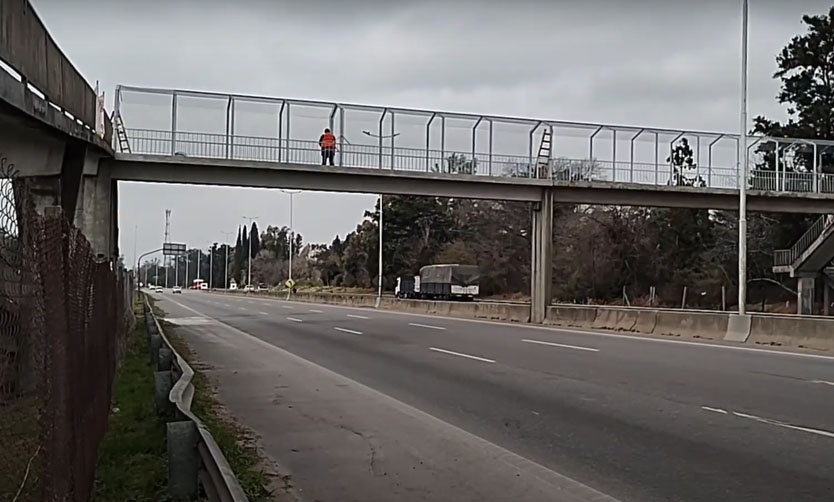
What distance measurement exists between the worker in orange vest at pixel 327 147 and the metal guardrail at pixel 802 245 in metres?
30.3

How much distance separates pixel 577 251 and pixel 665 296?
896 centimetres

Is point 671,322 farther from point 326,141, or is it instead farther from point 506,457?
point 506,457

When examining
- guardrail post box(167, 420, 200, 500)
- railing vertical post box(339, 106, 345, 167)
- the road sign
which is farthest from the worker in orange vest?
the road sign

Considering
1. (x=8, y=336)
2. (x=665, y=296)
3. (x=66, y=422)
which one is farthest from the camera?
(x=665, y=296)

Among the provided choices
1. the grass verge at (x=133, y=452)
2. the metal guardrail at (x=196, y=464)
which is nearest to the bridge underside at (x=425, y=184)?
the grass verge at (x=133, y=452)

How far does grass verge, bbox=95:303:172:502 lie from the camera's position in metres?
7.54

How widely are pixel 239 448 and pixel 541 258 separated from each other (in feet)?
94.0

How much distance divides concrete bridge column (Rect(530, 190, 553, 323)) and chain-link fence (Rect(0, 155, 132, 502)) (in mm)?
30459

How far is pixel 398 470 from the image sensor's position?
→ 8.45 m

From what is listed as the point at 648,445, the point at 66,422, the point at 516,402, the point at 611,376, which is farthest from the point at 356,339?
the point at 66,422

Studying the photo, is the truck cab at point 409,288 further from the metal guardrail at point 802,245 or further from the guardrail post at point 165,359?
the guardrail post at point 165,359

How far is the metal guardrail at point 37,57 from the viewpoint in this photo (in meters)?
11.3

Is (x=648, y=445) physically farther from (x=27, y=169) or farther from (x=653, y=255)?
(x=653, y=255)

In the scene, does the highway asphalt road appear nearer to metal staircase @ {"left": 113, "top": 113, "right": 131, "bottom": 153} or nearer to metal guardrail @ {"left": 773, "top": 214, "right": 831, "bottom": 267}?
metal staircase @ {"left": 113, "top": 113, "right": 131, "bottom": 153}
